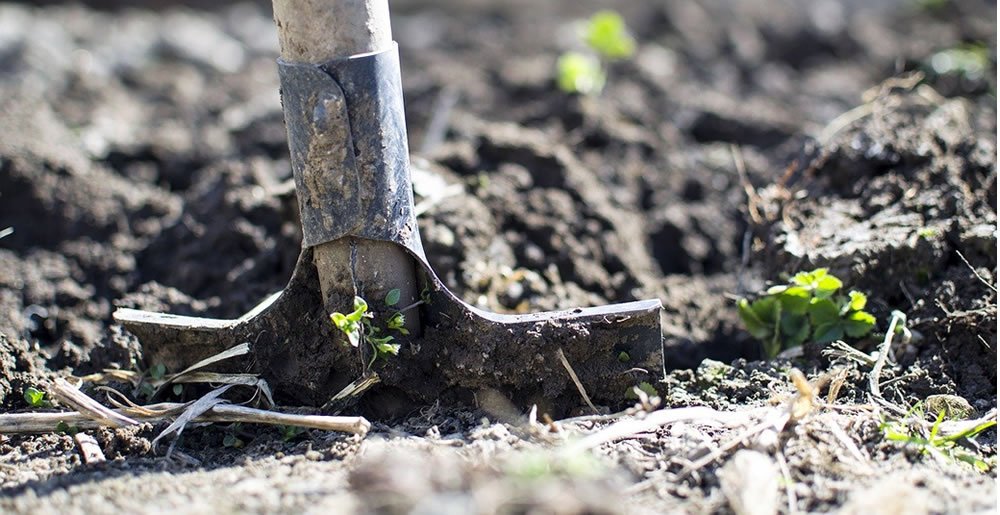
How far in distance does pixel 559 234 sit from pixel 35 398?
1.58 metres

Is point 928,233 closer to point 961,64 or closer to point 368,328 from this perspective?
point 368,328

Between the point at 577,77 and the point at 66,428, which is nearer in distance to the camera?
the point at 66,428

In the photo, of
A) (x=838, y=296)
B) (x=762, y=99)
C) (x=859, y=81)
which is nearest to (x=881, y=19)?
(x=859, y=81)

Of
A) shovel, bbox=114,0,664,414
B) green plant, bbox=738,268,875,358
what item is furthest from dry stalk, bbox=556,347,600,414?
green plant, bbox=738,268,875,358

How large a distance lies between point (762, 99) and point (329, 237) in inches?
125

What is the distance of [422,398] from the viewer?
2191 mm

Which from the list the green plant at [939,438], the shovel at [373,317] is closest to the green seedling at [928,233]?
the green plant at [939,438]

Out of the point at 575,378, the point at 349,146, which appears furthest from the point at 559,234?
the point at 349,146

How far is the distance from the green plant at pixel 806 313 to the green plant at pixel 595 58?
6.33 feet

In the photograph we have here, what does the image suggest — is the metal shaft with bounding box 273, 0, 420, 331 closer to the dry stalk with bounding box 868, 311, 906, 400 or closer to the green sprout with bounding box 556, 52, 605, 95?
the dry stalk with bounding box 868, 311, 906, 400

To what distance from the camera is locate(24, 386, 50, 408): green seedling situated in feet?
7.27

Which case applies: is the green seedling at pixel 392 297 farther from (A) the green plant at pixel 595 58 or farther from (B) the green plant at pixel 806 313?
(A) the green plant at pixel 595 58

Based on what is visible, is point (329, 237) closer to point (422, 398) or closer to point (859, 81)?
point (422, 398)

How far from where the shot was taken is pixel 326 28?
192cm
